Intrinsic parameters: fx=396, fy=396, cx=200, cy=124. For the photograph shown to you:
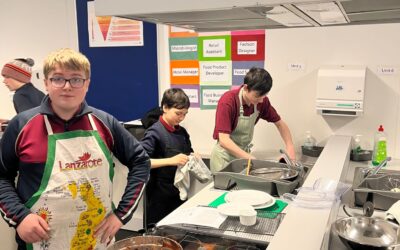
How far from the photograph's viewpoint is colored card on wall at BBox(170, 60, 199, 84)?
3.47 m

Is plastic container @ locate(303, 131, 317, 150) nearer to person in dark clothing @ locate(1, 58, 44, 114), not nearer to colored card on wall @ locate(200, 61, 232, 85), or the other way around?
colored card on wall @ locate(200, 61, 232, 85)

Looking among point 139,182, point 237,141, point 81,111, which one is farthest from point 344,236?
point 237,141

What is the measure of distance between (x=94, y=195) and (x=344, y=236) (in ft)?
3.03

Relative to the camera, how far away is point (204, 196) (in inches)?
78.9

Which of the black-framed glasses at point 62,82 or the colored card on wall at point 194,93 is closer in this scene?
the black-framed glasses at point 62,82

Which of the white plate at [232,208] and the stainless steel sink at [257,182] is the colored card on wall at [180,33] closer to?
the stainless steel sink at [257,182]

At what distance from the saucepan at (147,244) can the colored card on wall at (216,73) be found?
2.25 meters

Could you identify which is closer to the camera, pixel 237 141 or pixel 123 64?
pixel 237 141

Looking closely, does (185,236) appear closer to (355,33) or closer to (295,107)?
(295,107)

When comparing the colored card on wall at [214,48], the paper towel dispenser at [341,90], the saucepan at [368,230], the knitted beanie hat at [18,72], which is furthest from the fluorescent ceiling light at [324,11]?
the knitted beanie hat at [18,72]

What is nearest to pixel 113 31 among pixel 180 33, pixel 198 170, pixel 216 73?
pixel 180 33

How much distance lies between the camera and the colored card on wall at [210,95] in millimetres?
3424

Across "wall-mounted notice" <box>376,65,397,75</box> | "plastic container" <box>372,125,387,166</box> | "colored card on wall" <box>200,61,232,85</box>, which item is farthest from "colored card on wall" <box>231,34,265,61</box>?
"plastic container" <box>372,125,387,166</box>

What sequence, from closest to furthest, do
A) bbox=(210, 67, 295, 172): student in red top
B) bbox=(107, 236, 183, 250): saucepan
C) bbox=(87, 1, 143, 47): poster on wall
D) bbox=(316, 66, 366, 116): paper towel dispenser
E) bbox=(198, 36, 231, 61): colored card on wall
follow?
bbox=(107, 236, 183, 250): saucepan → bbox=(210, 67, 295, 172): student in red top → bbox=(316, 66, 366, 116): paper towel dispenser → bbox=(198, 36, 231, 61): colored card on wall → bbox=(87, 1, 143, 47): poster on wall
